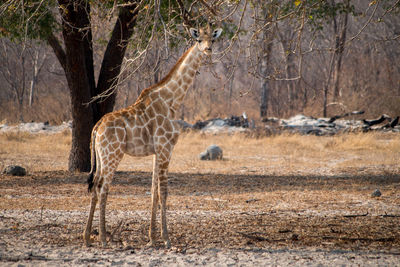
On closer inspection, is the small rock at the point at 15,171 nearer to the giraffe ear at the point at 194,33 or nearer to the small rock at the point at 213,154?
the small rock at the point at 213,154

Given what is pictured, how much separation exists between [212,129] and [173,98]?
1549cm

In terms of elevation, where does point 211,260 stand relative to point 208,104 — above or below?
below

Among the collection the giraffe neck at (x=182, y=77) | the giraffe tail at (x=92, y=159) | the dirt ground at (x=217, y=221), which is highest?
the giraffe neck at (x=182, y=77)

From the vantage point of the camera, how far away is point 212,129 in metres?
20.8

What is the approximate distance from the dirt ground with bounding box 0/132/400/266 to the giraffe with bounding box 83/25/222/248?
49 centimetres

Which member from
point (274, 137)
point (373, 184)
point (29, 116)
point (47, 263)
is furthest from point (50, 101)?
point (47, 263)

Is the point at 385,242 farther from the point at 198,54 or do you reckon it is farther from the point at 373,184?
the point at 373,184

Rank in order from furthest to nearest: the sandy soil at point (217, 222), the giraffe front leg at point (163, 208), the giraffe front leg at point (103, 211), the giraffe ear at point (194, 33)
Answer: the giraffe ear at point (194, 33) → the giraffe front leg at point (163, 208) → the giraffe front leg at point (103, 211) → the sandy soil at point (217, 222)

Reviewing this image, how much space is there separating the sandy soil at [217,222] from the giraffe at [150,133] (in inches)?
17.8

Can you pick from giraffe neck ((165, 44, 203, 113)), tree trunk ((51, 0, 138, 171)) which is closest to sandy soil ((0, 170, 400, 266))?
tree trunk ((51, 0, 138, 171))

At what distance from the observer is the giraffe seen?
4.98 meters

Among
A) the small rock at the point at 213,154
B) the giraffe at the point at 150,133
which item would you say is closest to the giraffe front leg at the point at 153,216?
the giraffe at the point at 150,133

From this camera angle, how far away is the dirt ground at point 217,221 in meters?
4.82

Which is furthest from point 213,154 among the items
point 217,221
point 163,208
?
point 163,208
